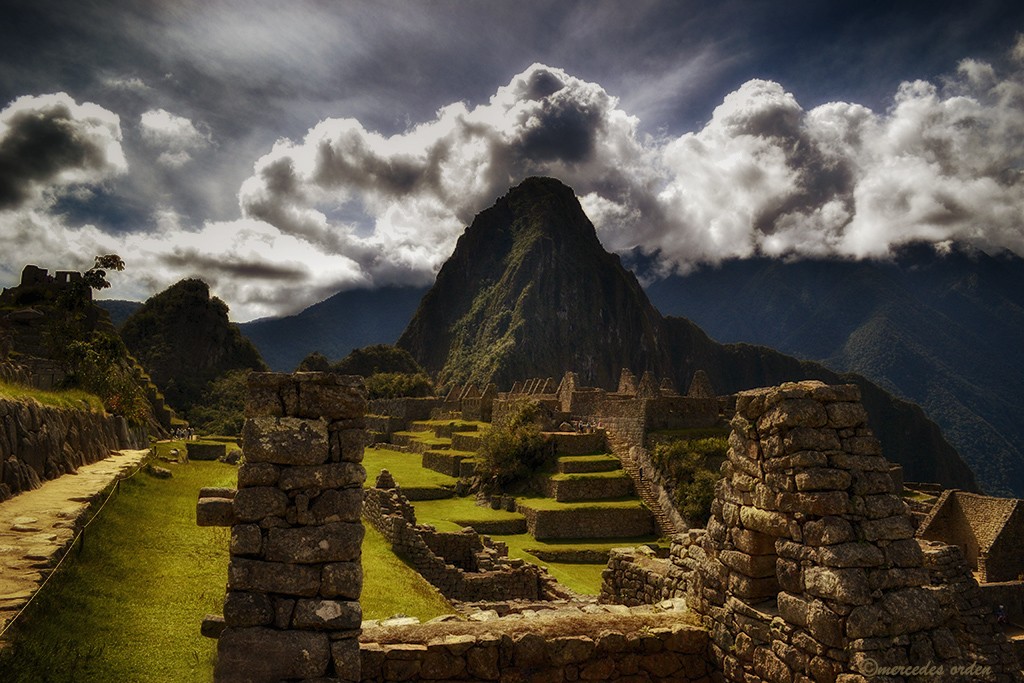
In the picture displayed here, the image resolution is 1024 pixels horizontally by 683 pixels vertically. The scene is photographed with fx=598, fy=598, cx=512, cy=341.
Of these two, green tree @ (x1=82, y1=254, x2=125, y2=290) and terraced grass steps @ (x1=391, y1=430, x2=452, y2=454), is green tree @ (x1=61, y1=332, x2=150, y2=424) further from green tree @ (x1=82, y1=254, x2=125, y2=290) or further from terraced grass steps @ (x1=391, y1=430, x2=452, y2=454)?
terraced grass steps @ (x1=391, y1=430, x2=452, y2=454)

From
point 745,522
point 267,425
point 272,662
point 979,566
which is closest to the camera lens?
point 272,662

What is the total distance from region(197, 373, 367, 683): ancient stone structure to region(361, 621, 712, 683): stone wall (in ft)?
3.69

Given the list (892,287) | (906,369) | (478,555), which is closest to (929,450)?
(906,369)

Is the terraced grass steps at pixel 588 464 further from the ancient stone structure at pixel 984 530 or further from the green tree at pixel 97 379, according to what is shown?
the green tree at pixel 97 379

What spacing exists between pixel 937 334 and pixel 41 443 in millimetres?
157249

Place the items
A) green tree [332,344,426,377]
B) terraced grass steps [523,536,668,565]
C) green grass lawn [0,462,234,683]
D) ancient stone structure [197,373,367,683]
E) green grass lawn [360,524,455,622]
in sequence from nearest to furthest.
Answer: ancient stone structure [197,373,367,683] < green grass lawn [0,462,234,683] < green grass lawn [360,524,455,622] < terraced grass steps [523,536,668,565] < green tree [332,344,426,377]

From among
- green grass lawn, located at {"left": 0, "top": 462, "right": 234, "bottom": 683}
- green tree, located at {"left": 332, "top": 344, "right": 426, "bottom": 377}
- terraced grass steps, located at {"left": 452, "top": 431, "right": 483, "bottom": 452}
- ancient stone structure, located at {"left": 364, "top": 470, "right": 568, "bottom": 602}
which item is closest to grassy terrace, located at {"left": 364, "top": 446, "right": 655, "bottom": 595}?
ancient stone structure, located at {"left": 364, "top": 470, "right": 568, "bottom": 602}

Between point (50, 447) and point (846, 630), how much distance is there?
14.4 metres

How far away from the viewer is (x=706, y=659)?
6309 mm

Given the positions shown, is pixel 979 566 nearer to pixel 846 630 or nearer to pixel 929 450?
pixel 846 630

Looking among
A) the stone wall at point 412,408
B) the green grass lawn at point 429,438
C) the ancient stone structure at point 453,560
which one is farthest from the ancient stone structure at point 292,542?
the stone wall at point 412,408

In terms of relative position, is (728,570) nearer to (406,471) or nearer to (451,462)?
(406,471)

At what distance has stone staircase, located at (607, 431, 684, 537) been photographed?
90.1 feet

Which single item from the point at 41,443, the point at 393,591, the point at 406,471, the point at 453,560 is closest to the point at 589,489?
the point at 406,471
